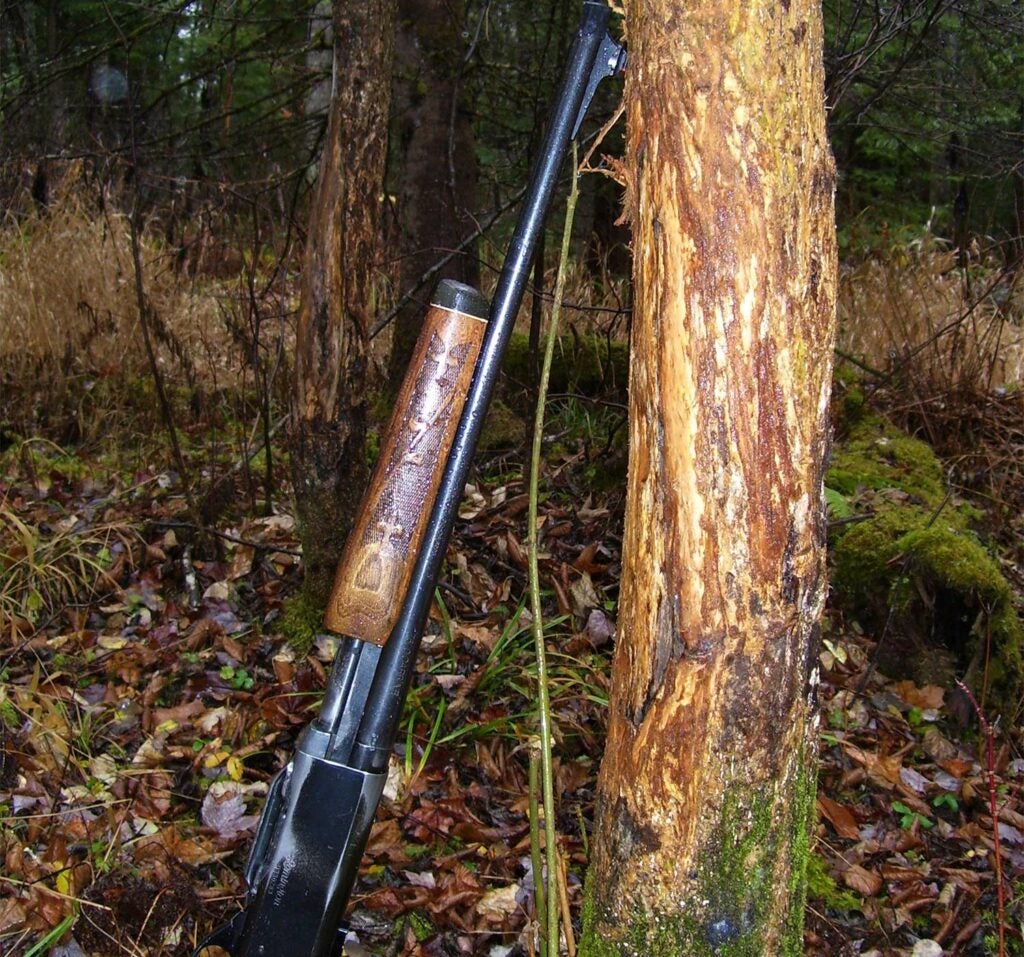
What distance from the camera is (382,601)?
1.73 metres

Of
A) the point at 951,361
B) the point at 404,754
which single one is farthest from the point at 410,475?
the point at 951,361

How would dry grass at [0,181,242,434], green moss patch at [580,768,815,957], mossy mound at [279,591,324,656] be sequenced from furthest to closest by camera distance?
1. dry grass at [0,181,242,434]
2. mossy mound at [279,591,324,656]
3. green moss patch at [580,768,815,957]

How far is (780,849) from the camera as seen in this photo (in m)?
1.50

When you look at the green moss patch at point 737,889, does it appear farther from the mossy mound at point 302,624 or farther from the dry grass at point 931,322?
the dry grass at point 931,322

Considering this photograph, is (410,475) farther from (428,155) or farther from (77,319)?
(77,319)

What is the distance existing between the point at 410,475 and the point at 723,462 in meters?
0.61

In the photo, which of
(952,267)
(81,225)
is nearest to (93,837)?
(81,225)

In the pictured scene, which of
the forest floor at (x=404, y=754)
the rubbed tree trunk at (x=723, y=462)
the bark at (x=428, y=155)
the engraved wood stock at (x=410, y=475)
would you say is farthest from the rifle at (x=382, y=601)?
the bark at (x=428, y=155)

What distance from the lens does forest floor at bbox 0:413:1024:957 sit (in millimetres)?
2426

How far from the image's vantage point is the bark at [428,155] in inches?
178

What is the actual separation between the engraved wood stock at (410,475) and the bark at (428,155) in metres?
2.87

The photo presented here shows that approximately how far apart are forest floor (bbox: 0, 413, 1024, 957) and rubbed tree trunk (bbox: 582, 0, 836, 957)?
1.79ft

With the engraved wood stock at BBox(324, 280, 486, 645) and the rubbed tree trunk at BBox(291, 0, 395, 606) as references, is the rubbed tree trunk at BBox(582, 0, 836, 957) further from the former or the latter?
the rubbed tree trunk at BBox(291, 0, 395, 606)

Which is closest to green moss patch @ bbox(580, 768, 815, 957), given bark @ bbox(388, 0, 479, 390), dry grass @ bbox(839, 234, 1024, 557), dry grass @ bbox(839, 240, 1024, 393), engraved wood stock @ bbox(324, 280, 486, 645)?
engraved wood stock @ bbox(324, 280, 486, 645)
